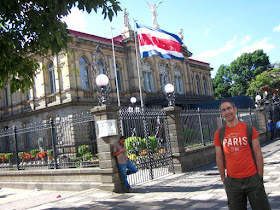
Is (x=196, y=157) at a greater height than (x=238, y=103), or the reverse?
(x=238, y=103)

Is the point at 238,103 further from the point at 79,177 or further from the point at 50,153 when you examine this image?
the point at 79,177

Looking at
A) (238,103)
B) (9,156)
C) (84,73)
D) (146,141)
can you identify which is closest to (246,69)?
(238,103)

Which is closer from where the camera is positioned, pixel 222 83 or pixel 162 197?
pixel 162 197

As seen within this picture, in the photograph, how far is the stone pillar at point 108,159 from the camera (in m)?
8.77

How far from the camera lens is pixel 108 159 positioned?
8.84 m

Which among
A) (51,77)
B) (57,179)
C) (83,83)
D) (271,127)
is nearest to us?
(57,179)

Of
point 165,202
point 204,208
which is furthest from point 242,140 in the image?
point 165,202

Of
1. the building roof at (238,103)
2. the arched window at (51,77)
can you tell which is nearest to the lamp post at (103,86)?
the arched window at (51,77)

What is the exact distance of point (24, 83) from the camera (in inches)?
298

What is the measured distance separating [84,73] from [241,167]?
69.4 feet

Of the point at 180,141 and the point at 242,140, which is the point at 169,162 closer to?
the point at 180,141

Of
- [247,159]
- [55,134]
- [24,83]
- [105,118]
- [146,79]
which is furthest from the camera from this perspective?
[146,79]

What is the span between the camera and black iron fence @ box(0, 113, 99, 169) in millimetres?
10133

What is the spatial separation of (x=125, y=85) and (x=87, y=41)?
17.7ft
